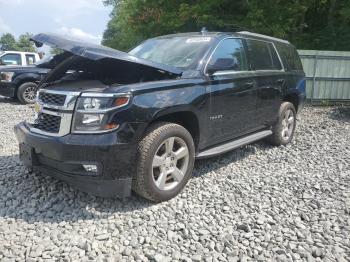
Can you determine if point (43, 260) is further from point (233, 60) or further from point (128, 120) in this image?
point (233, 60)

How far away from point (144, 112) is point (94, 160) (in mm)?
647

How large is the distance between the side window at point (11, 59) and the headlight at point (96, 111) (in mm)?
12132

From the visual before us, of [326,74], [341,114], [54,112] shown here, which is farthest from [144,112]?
[326,74]

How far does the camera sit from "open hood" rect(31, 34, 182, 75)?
11.1ft

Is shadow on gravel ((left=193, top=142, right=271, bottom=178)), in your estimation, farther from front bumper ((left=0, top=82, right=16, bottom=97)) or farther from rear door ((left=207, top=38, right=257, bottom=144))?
front bumper ((left=0, top=82, right=16, bottom=97))

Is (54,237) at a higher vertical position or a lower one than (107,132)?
lower

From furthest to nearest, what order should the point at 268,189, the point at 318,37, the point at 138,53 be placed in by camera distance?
the point at 318,37, the point at 138,53, the point at 268,189

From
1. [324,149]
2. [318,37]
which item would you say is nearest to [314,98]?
[318,37]

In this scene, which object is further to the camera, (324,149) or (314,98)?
(314,98)

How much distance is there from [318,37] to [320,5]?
134 centimetres

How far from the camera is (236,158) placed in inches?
218

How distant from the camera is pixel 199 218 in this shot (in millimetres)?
3588

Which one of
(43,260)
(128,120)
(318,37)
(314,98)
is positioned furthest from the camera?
(318,37)

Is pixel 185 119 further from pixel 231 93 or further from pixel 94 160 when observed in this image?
pixel 94 160
